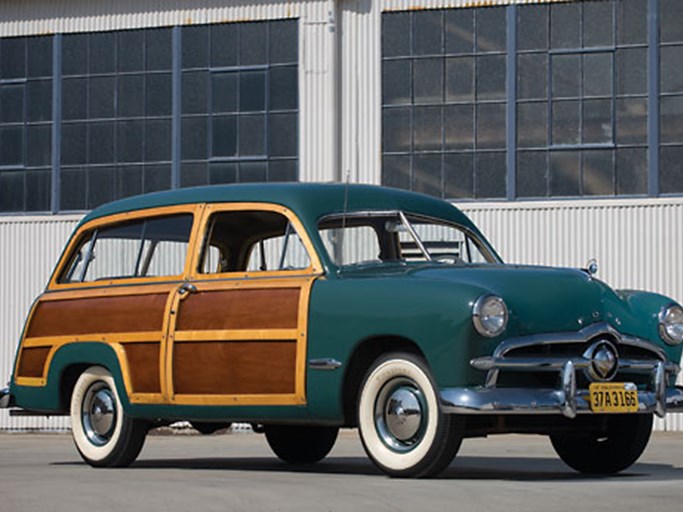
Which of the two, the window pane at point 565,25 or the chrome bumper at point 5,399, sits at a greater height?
the window pane at point 565,25

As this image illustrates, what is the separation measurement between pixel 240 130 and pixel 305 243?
14689 millimetres

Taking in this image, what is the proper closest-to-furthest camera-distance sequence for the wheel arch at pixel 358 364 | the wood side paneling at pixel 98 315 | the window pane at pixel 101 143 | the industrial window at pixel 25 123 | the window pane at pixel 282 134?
the wheel arch at pixel 358 364 < the wood side paneling at pixel 98 315 < the window pane at pixel 282 134 < the window pane at pixel 101 143 < the industrial window at pixel 25 123

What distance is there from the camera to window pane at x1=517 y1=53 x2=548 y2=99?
23.9m

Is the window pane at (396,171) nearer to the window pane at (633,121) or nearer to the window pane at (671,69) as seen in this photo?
the window pane at (633,121)

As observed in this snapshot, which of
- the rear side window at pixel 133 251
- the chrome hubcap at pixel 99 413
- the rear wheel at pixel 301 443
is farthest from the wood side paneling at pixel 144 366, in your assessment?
the rear wheel at pixel 301 443

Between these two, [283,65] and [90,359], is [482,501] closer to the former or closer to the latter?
[90,359]

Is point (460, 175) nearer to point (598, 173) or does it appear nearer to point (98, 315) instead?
point (598, 173)

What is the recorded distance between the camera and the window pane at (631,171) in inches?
923

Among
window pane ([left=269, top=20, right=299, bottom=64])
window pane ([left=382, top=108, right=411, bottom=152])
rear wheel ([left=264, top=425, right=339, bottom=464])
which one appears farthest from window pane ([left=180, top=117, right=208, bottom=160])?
rear wheel ([left=264, top=425, right=339, bottom=464])

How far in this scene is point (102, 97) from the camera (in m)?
26.3

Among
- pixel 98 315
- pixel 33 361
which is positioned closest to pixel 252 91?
pixel 33 361

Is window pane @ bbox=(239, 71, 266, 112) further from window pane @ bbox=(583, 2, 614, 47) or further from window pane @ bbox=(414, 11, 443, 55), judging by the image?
window pane @ bbox=(583, 2, 614, 47)

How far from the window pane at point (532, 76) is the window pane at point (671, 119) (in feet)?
5.44

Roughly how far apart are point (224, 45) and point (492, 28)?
13.7ft
